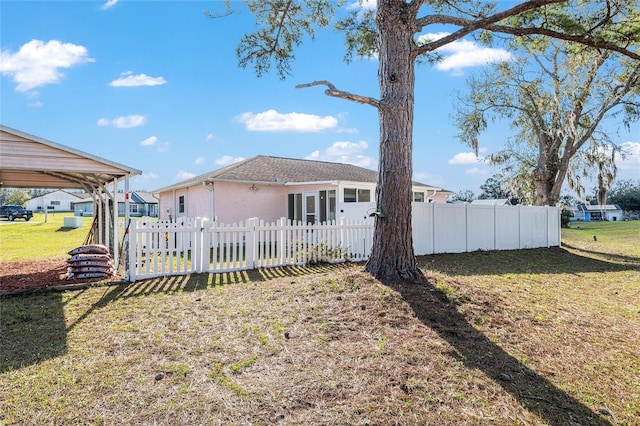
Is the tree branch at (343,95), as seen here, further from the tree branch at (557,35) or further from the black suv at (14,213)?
the black suv at (14,213)

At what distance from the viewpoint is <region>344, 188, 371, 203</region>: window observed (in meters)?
15.9

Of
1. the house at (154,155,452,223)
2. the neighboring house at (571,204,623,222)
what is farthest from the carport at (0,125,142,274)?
the neighboring house at (571,204,623,222)

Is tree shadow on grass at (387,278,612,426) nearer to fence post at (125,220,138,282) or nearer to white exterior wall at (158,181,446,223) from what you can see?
fence post at (125,220,138,282)

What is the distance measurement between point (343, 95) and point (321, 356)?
14.4 feet

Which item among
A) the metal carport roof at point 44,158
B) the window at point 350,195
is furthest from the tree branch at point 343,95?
the window at point 350,195

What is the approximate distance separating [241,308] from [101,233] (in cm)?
810

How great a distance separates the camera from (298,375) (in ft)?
10.7

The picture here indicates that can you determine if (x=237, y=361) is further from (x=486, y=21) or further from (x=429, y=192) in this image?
(x=429, y=192)

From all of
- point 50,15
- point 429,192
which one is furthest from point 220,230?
point 429,192

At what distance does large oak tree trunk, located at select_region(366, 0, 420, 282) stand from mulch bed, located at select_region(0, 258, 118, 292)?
558 cm

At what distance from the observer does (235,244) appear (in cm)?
867

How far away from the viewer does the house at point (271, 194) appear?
15266 mm

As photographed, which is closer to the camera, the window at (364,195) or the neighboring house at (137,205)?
the window at (364,195)

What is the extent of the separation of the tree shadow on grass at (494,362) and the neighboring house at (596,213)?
75115 mm
